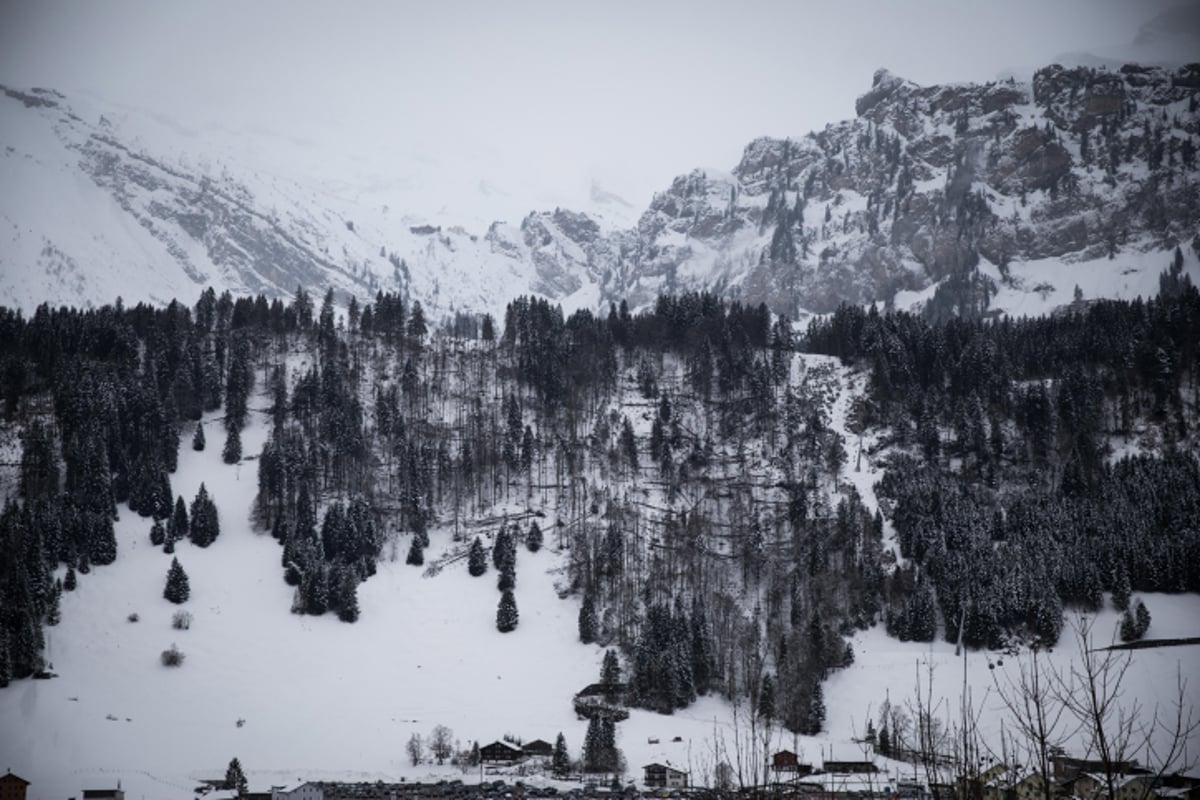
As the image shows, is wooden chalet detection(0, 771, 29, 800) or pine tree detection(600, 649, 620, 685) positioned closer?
wooden chalet detection(0, 771, 29, 800)

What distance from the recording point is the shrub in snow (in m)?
79.4

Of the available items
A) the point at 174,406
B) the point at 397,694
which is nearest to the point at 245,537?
the point at 174,406

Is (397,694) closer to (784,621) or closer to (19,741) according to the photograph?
(19,741)

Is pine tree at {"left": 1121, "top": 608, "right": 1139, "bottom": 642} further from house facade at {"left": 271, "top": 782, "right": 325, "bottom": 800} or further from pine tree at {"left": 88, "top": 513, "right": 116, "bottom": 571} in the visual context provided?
pine tree at {"left": 88, "top": 513, "right": 116, "bottom": 571}

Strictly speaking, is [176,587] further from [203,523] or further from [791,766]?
[791,766]

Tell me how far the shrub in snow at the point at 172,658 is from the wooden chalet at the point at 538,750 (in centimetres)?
3106

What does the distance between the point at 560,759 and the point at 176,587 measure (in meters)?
42.6

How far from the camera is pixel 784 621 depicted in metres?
90.6

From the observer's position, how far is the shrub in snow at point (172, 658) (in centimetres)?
7938

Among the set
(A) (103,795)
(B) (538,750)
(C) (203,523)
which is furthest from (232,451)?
(B) (538,750)

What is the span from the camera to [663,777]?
64812 mm

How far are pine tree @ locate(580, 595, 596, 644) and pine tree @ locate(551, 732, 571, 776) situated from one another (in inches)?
774

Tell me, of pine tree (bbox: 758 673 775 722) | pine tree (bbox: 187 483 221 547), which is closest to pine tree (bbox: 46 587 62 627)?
pine tree (bbox: 187 483 221 547)

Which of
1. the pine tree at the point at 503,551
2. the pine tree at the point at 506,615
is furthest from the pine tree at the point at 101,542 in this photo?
the pine tree at the point at 506,615
